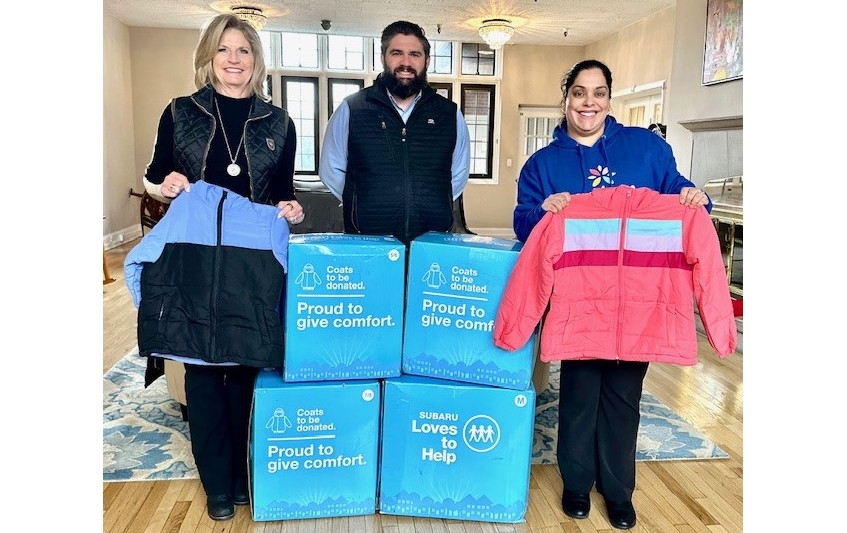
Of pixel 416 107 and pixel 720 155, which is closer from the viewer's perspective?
pixel 416 107

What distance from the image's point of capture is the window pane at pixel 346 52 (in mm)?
9008

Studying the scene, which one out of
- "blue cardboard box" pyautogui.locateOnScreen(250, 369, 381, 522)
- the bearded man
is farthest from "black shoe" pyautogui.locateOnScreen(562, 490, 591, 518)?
the bearded man

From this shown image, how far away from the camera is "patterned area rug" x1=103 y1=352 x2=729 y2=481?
2.37 metres

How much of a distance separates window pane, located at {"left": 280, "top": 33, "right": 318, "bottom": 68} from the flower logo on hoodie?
7.75 m

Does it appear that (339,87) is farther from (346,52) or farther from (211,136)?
(211,136)

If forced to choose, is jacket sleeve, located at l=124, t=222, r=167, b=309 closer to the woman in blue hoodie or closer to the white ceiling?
the woman in blue hoodie

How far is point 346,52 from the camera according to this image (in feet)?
29.7

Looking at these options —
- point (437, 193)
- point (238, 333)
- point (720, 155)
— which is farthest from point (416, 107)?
point (720, 155)

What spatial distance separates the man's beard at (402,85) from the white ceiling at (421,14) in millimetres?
4971

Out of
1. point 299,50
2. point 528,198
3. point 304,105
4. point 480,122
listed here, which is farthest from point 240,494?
point 480,122

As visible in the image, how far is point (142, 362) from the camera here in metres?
3.49

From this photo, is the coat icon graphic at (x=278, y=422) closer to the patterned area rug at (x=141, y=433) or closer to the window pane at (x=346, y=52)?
the patterned area rug at (x=141, y=433)
